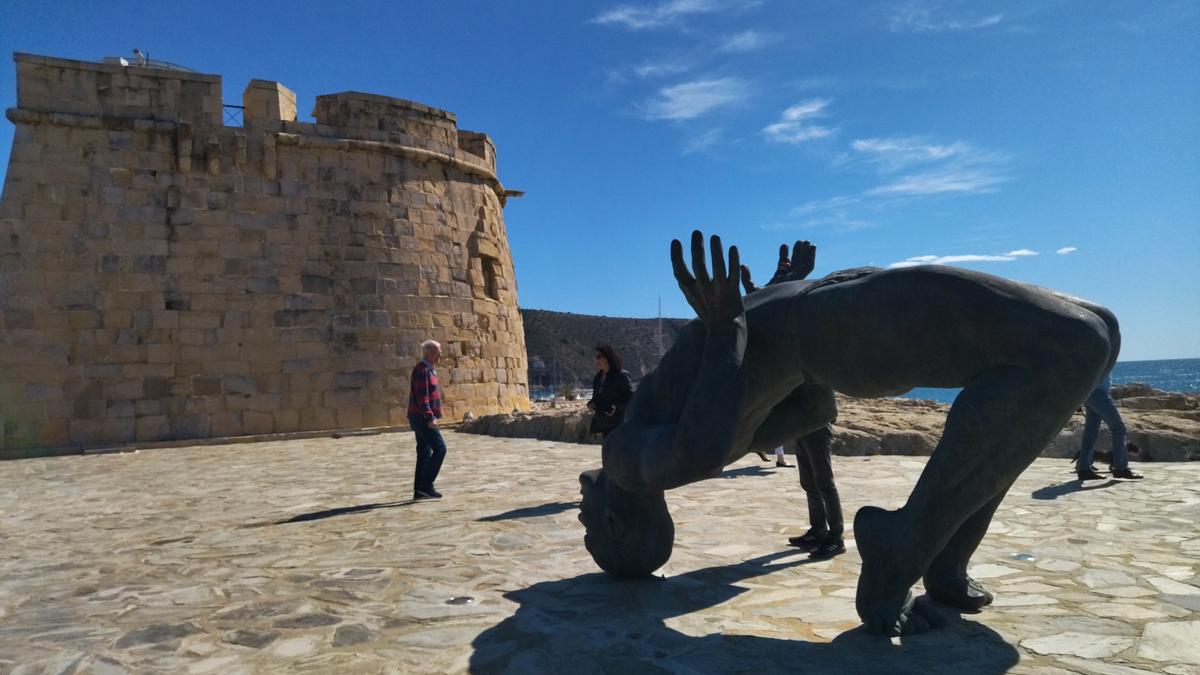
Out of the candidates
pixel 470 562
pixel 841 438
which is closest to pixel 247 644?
pixel 470 562

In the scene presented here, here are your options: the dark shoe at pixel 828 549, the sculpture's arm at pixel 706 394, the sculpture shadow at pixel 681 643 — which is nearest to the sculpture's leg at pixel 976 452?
the sculpture shadow at pixel 681 643

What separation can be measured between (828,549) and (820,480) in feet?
1.24

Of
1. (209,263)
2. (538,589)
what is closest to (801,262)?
(538,589)

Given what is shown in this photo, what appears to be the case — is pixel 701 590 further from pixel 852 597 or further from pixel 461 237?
pixel 461 237

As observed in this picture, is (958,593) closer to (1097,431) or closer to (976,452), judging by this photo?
Answer: (976,452)

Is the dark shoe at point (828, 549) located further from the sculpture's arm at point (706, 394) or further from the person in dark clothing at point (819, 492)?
the sculpture's arm at point (706, 394)

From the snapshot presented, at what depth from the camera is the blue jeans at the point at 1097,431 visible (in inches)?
247

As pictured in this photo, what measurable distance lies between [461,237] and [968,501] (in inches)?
573

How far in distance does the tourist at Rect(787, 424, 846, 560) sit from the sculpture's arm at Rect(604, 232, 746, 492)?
148cm

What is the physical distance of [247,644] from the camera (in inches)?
116

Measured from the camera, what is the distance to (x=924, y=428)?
9.14m

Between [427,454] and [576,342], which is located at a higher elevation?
[576,342]

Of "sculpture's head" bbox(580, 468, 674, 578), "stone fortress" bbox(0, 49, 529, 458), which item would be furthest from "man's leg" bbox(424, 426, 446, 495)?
"stone fortress" bbox(0, 49, 529, 458)

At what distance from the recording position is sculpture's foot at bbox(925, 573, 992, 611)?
290 cm
